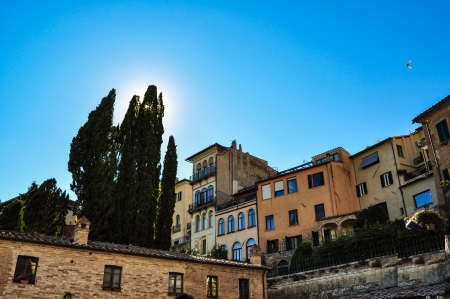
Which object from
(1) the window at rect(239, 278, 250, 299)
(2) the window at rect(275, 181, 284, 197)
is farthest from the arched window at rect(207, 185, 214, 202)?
(1) the window at rect(239, 278, 250, 299)

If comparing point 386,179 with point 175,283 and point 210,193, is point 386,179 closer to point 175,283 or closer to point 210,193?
point 210,193

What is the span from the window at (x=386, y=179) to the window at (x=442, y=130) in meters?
6.87

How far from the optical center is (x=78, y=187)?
2873 cm

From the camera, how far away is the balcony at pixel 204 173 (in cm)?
4853

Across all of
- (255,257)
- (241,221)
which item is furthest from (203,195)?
(255,257)

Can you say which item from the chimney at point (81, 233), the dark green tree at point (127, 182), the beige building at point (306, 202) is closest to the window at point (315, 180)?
the beige building at point (306, 202)

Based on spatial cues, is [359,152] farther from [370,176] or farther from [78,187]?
[78,187]

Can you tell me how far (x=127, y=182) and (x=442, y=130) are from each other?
23725 mm

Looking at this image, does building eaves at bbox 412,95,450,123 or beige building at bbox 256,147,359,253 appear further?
beige building at bbox 256,147,359,253

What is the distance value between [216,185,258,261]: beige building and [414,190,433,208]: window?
50.0ft

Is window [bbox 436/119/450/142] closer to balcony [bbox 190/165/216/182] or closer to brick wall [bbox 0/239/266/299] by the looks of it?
brick wall [bbox 0/239/266/299]

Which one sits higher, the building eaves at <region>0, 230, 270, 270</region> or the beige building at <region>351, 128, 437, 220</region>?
the beige building at <region>351, 128, 437, 220</region>

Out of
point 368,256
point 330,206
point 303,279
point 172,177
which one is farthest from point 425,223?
point 172,177

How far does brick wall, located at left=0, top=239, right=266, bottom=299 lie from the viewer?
17359 millimetres
